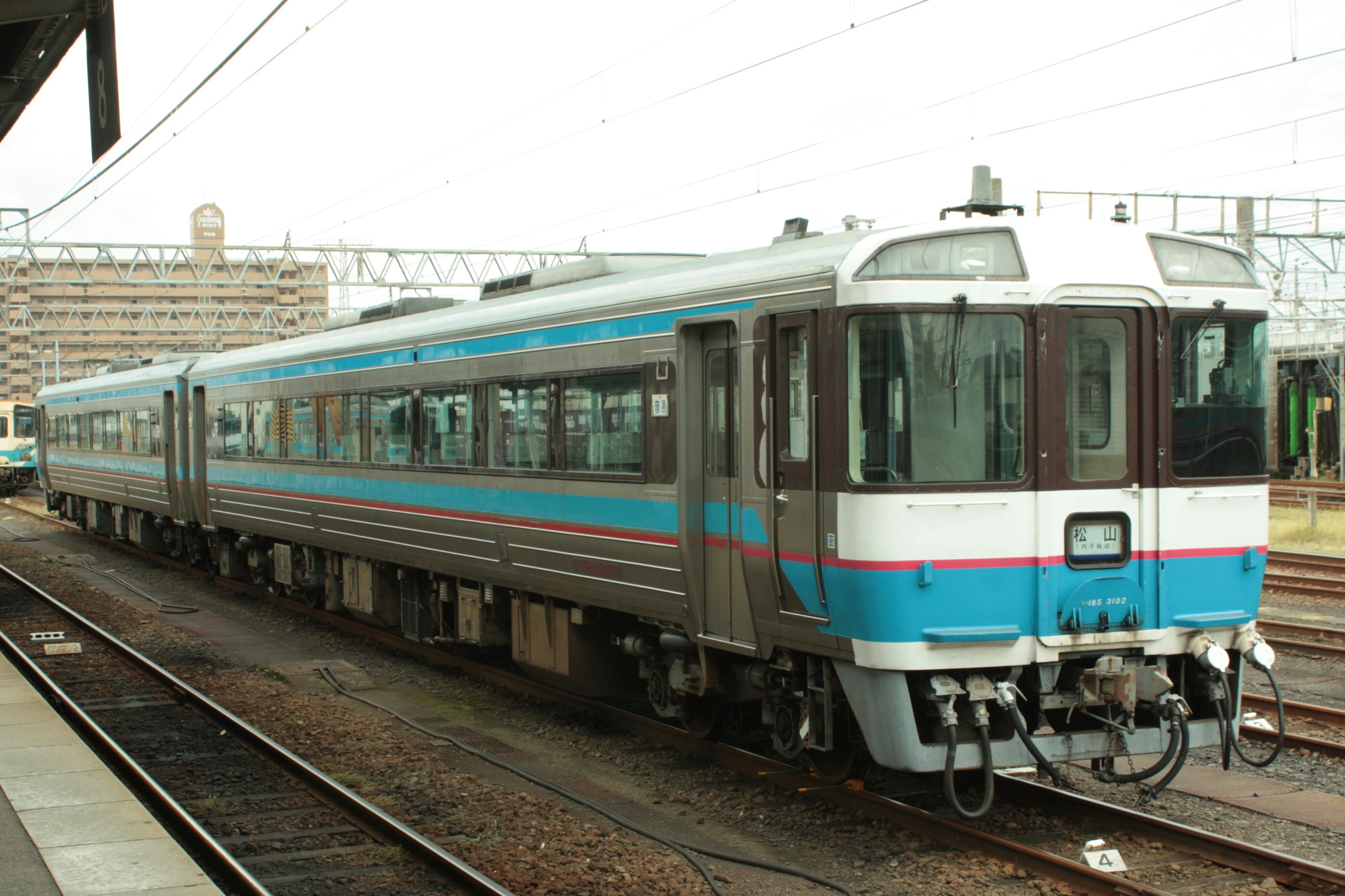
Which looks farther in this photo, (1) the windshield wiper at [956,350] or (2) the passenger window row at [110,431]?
(2) the passenger window row at [110,431]

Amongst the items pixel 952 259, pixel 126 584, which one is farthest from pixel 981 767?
pixel 126 584

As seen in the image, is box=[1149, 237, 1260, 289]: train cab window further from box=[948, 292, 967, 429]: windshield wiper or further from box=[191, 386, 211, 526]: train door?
box=[191, 386, 211, 526]: train door

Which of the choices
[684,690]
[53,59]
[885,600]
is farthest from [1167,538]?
[53,59]

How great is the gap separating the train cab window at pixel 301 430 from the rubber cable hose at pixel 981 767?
9.75 meters

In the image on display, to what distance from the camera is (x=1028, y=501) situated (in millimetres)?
6512

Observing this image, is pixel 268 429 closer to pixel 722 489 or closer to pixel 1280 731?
pixel 722 489

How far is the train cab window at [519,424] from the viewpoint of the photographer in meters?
9.60

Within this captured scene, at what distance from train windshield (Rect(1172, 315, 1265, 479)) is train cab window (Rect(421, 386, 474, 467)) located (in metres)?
5.82

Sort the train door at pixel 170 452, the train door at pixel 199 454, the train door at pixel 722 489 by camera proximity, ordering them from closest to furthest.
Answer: the train door at pixel 722 489 < the train door at pixel 199 454 < the train door at pixel 170 452

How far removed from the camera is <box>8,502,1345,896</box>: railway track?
5.83 m

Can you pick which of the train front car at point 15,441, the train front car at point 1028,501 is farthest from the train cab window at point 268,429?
the train front car at point 15,441

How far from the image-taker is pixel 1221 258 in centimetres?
709

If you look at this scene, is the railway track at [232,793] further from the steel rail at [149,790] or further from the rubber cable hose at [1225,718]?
the rubber cable hose at [1225,718]

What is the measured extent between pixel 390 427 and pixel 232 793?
185 inches
